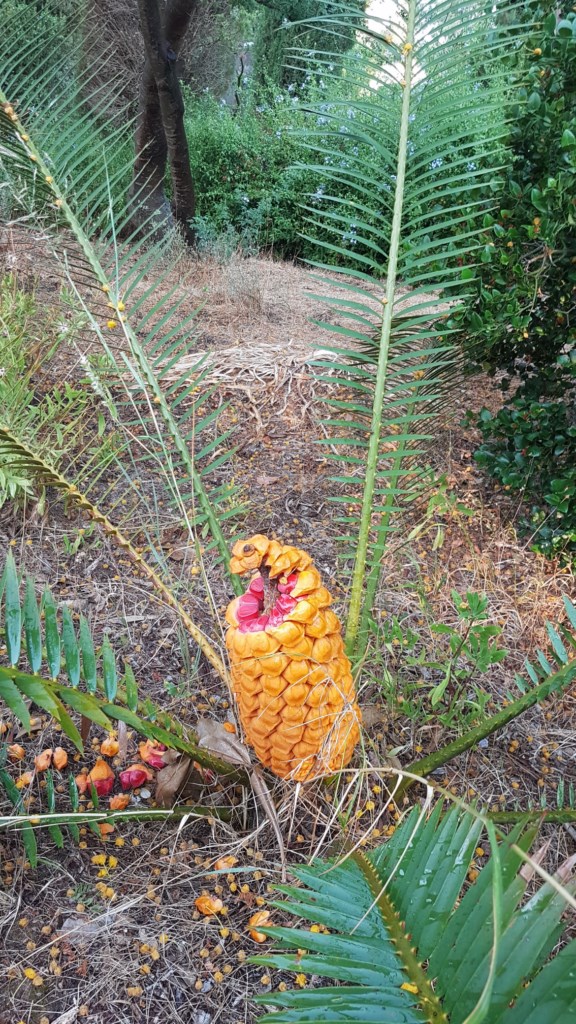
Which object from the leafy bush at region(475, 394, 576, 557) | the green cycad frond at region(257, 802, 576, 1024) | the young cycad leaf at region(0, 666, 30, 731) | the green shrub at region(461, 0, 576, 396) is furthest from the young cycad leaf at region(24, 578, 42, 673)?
the leafy bush at region(475, 394, 576, 557)

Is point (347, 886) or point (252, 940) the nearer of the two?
point (347, 886)

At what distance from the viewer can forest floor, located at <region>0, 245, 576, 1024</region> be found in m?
0.83

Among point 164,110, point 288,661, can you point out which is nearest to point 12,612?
point 288,661

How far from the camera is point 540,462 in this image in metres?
1.83

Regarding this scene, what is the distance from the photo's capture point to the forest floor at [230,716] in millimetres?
834

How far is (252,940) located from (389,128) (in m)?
1.28

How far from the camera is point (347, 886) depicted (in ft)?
2.36

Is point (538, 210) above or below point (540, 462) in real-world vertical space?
above

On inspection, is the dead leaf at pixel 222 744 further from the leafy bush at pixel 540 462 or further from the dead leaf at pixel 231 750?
the leafy bush at pixel 540 462

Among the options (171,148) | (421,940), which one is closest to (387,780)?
(421,940)

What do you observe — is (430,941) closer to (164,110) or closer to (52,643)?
(52,643)

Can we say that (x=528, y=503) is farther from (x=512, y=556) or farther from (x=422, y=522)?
(x=422, y=522)

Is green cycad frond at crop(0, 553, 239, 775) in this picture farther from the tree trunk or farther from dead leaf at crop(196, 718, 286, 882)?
the tree trunk

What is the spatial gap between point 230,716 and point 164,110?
13.1ft
